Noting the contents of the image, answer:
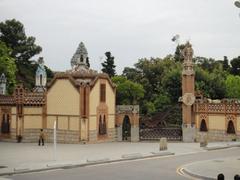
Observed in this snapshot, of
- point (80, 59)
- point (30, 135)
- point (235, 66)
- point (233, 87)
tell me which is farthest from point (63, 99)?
point (235, 66)

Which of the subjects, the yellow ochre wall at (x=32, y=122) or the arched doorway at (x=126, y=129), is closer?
the yellow ochre wall at (x=32, y=122)

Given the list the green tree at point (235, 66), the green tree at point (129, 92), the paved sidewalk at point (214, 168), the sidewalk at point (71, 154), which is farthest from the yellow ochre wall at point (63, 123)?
the green tree at point (235, 66)

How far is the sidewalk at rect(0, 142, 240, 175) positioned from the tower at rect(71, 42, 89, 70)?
8.39 meters

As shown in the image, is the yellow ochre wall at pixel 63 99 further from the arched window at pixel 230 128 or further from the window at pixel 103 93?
the arched window at pixel 230 128

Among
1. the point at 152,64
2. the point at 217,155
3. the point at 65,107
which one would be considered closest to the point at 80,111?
the point at 65,107

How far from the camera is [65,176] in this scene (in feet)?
72.5

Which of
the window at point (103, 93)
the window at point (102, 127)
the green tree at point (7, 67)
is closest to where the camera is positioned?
the window at point (102, 127)

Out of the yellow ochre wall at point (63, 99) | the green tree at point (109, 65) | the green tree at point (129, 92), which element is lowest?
the yellow ochre wall at point (63, 99)

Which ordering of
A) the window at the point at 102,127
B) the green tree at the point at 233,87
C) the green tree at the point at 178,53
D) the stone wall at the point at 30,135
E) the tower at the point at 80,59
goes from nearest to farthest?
the window at the point at 102,127
the stone wall at the point at 30,135
the tower at the point at 80,59
the green tree at the point at 233,87
the green tree at the point at 178,53

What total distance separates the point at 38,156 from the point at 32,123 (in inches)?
505

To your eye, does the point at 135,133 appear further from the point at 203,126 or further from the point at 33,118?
the point at 33,118

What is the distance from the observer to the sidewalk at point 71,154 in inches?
1014

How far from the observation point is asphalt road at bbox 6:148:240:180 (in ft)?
71.2

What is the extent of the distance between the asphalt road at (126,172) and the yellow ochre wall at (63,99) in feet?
44.6
